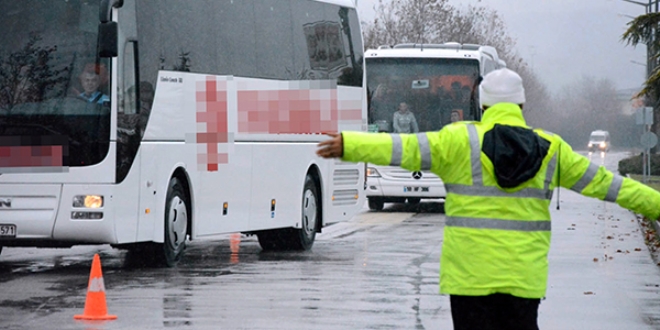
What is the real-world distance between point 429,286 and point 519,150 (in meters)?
8.07

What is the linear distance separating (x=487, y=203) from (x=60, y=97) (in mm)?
8966

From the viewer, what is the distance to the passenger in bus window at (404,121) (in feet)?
96.5

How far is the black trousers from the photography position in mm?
6246

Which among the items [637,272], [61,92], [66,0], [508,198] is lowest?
[637,272]

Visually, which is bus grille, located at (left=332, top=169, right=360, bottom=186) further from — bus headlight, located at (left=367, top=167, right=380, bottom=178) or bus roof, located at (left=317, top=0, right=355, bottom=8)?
bus headlight, located at (left=367, top=167, right=380, bottom=178)

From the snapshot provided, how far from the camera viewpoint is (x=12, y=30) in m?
14.6

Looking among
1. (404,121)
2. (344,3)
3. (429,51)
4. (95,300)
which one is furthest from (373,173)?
(95,300)

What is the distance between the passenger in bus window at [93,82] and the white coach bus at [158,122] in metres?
0.01

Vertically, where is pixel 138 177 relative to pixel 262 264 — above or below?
above

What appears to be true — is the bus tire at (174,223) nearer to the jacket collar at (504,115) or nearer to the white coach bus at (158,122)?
the white coach bus at (158,122)

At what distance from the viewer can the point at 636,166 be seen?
209ft

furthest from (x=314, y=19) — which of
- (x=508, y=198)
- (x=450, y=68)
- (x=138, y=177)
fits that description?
(x=508, y=198)

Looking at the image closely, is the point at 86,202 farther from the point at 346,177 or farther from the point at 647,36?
the point at 647,36

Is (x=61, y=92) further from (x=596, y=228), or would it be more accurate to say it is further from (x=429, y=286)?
(x=596, y=228)
